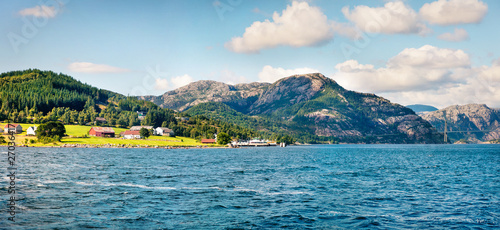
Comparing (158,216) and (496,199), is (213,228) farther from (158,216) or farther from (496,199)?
(496,199)

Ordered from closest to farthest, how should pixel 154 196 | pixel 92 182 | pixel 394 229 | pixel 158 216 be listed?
pixel 394 229
pixel 158 216
pixel 154 196
pixel 92 182

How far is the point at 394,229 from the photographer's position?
99.9 feet

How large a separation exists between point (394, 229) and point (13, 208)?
1419 inches

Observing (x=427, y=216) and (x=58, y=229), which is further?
(x=427, y=216)

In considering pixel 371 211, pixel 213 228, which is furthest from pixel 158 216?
pixel 371 211

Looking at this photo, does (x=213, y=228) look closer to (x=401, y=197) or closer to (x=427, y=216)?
(x=427, y=216)

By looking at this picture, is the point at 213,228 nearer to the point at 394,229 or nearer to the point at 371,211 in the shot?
the point at 394,229

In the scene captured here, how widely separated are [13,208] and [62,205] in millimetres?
4336

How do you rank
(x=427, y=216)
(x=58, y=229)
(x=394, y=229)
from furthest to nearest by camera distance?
(x=427, y=216) → (x=394, y=229) → (x=58, y=229)

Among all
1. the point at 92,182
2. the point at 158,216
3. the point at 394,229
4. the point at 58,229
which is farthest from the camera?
the point at 92,182

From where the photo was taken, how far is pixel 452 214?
36812mm

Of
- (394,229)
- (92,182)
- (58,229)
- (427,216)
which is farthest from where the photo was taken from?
(92,182)

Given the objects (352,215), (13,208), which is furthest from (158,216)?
(352,215)

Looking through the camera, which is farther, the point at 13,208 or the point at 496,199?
the point at 496,199
